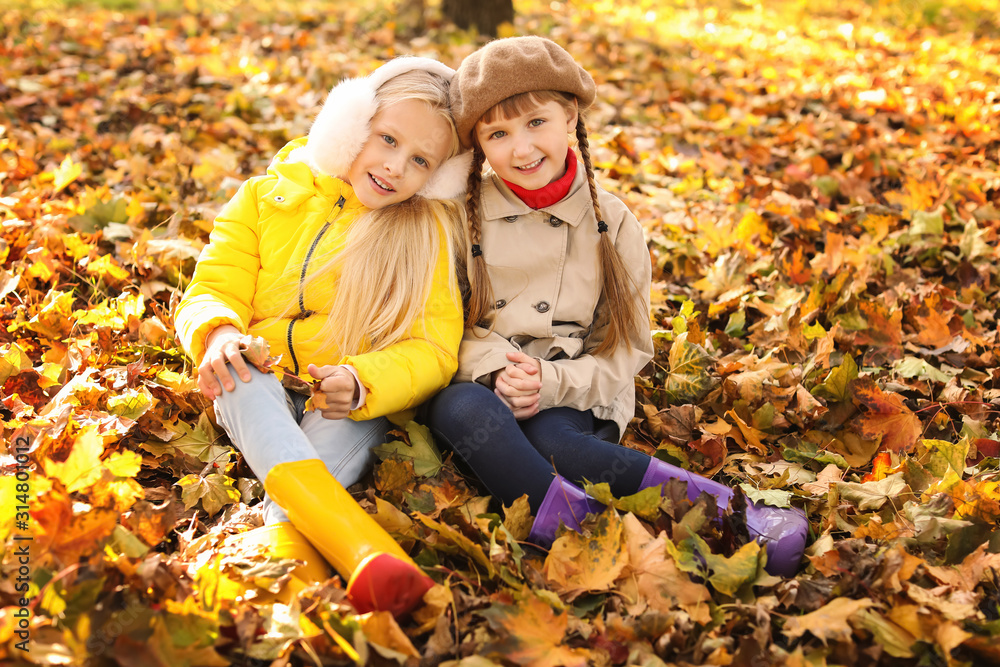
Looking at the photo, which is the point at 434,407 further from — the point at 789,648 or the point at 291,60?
the point at 291,60

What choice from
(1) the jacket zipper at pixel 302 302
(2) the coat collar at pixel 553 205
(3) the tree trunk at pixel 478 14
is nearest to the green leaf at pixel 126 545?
(1) the jacket zipper at pixel 302 302

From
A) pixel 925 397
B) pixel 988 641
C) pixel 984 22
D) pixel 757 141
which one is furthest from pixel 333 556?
pixel 984 22

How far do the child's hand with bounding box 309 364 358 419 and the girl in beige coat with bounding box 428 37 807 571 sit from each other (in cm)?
26

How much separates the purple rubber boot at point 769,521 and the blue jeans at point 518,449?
0.05m

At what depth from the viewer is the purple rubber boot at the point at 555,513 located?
1.72 metres

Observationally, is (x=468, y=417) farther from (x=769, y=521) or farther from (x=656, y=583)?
(x=769, y=521)

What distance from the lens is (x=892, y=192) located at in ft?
11.2

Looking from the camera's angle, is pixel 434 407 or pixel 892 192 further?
pixel 892 192

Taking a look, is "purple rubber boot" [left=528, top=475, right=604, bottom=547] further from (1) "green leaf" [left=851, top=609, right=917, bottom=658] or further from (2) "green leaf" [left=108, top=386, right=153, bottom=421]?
(2) "green leaf" [left=108, top=386, right=153, bottom=421]

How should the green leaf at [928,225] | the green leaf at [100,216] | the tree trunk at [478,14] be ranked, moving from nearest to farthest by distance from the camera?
the green leaf at [100,216]
the green leaf at [928,225]
the tree trunk at [478,14]

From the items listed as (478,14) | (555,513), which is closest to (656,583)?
(555,513)

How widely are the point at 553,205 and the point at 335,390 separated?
0.82 metres

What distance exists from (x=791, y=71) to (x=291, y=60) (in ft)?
12.1

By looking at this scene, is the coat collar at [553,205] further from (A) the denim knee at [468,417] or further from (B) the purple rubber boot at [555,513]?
(B) the purple rubber boot at [555,513]
